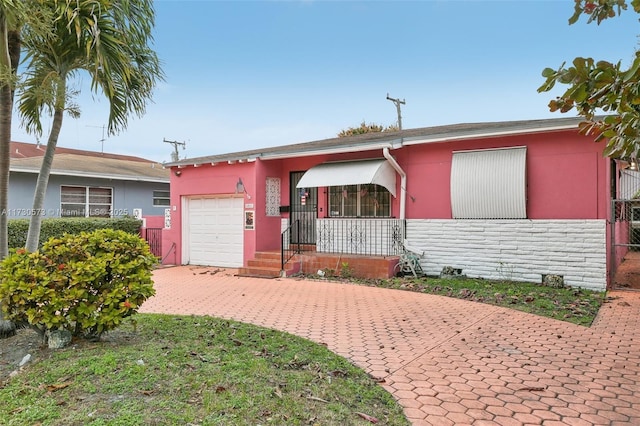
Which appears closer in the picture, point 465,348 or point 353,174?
point 465,348

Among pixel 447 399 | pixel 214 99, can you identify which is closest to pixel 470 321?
pixel 447 399

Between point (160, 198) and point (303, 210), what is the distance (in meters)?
11.6

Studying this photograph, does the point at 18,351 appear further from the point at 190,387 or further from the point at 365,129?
the point at 365,129

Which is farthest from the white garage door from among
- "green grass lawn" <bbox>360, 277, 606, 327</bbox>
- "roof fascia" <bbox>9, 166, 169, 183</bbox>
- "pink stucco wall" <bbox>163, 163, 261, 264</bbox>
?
"green grass lawn" <bbox>360, 277, 606, 327</bbox>

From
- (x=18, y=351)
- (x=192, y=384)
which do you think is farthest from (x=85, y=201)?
(x=192, y=384)

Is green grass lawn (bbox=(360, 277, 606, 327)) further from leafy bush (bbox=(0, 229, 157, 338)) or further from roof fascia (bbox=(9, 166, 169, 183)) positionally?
roof fascia (bbox=(9, 166, 169, 183))

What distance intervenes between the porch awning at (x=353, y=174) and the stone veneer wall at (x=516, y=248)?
1.49 meters

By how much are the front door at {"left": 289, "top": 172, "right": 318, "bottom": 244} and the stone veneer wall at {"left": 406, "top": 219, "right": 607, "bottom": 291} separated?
379 cm

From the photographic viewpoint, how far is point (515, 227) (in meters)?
10.8

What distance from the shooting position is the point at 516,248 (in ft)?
35.5

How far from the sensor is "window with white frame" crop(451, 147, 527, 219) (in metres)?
10.6

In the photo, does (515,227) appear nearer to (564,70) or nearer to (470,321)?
(470,321)

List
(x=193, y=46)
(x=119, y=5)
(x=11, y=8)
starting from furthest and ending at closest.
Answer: (x=193, y=46) → (x=119, y=5) → (x=11, y=8)

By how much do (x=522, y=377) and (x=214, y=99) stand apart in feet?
62.1
